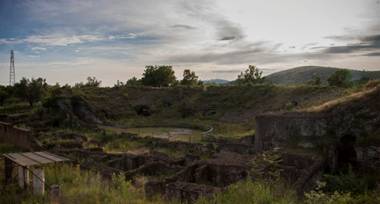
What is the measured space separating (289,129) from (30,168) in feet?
47.1

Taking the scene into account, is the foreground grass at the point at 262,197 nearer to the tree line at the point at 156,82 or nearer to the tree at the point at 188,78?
the tree line at the point at 156,82

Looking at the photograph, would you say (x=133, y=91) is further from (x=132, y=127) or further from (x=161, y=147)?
(x=161, y=147)

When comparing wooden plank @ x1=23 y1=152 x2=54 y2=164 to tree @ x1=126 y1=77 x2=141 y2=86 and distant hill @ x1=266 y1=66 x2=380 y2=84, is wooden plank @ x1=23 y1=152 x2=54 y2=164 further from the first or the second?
distant hill @ x1=266 y1=66 x2=380 y2=84

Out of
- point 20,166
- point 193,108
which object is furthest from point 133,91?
point 20,166

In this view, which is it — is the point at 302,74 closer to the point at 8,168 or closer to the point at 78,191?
the point at 8,168

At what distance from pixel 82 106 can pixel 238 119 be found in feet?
56.5

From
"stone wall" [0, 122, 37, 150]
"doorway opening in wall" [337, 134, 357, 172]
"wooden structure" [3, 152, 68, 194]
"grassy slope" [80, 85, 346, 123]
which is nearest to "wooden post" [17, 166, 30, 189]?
Result: "wooden structure" [3, 152, 68, 194]

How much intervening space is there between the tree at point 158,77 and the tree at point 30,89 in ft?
70.8

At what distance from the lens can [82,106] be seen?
4056 cm

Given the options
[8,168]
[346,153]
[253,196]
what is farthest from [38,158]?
[346,153]

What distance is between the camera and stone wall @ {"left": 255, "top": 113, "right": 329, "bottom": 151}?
1808 cm

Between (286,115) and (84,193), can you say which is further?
(286,115)

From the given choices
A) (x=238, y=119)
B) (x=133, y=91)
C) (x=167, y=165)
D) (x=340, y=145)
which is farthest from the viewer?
(x=133, y=91)

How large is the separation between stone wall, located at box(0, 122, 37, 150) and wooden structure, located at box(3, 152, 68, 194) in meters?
10.4
